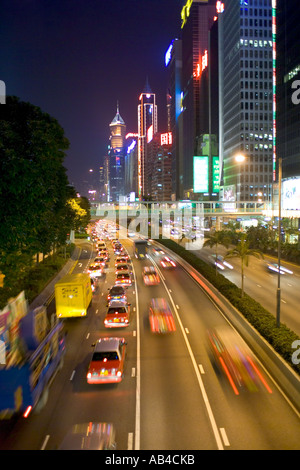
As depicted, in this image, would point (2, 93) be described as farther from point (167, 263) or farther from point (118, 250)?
point (118, 250)

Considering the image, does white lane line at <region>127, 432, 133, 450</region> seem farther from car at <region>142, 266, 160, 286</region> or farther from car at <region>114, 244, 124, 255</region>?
car at <region>114, 244, 124, 255</region>

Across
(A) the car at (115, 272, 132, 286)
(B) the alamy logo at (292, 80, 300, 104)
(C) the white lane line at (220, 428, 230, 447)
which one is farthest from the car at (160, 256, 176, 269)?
(B) the alamy logo at (292, 80, 300, 104)

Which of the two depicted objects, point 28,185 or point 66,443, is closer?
point 66,443

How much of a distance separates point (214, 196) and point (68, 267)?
107 m

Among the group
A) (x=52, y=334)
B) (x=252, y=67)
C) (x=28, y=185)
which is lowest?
(x=52, y=334)

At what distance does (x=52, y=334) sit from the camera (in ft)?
51.8

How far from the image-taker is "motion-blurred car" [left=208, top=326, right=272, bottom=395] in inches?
588

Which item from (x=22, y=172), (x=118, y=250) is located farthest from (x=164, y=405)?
(x=118, y=250)

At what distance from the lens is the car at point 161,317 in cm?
2232

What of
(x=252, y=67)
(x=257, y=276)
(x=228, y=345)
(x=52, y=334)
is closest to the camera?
(x=52, y=334)

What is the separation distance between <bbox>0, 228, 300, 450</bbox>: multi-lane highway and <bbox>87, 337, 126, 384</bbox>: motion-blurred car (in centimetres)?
35

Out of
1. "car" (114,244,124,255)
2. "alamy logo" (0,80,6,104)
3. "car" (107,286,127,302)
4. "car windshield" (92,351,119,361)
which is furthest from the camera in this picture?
"car" (114,244,124,255)

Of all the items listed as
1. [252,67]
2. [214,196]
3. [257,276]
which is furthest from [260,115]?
[257,276]

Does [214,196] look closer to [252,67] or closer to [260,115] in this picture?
[260,115]
